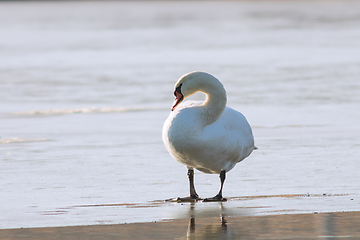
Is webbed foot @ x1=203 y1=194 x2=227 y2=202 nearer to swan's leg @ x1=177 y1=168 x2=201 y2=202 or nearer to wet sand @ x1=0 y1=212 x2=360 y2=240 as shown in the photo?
swan's leg @ x1=177 y1=168 x2=201 y2=202

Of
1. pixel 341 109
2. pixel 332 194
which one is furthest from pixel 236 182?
pixel 341 109

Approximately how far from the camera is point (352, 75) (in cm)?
1441

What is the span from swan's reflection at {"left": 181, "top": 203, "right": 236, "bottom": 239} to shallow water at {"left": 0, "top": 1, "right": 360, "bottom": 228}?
0.59 feet

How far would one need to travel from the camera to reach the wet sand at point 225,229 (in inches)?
177

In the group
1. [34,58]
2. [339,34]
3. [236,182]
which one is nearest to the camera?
[236,182]

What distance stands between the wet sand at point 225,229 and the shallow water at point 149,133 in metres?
0.19

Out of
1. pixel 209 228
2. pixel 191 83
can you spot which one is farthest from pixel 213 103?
pixel 209 228

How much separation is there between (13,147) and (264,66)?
31.9 feet

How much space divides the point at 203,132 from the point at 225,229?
115cm

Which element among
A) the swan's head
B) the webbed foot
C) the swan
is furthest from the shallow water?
the swan's head

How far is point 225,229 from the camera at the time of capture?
185 inches

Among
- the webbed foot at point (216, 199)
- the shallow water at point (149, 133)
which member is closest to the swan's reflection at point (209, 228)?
the shallow water at point (149, 133)

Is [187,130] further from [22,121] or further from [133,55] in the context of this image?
[133,55]

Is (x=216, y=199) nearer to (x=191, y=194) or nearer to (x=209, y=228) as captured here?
(x=191, y=194)
